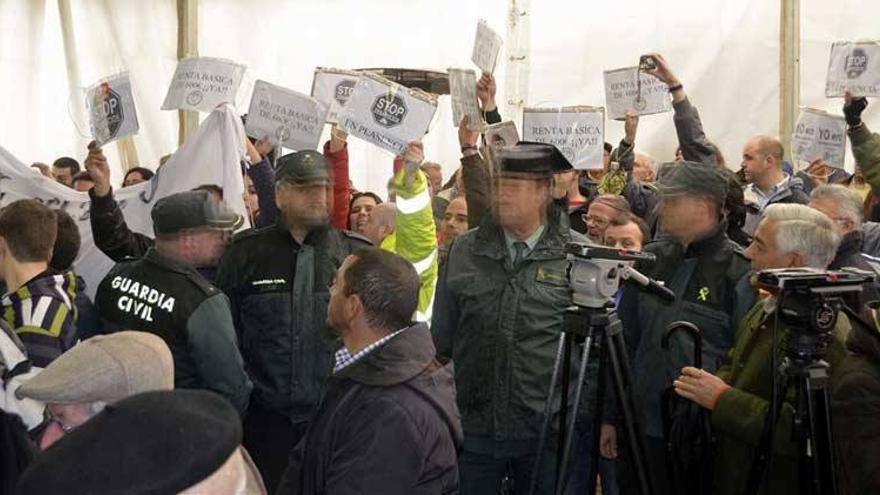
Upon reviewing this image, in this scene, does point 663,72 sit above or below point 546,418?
above

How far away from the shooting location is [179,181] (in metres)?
5.38

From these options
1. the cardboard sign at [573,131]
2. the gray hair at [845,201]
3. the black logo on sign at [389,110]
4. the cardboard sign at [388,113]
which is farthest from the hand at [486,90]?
the gray hair at [845,201]

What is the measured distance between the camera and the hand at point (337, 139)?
186 inches

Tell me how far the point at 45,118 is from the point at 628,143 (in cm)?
542

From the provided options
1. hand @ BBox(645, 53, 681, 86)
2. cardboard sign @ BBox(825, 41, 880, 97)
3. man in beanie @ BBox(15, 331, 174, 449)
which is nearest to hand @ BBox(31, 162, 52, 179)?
hand @ BBox(645, 53, 681, 86)

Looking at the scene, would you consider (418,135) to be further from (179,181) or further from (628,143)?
(628,143)

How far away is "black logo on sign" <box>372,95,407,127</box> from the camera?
183 inches

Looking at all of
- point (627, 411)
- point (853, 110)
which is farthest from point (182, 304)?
point (853, 110)

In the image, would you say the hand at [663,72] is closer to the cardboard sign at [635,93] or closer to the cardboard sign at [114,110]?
the cardboard sign at [635,93]

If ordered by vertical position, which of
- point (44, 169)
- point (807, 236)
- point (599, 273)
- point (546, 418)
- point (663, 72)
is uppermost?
point (663, 72)

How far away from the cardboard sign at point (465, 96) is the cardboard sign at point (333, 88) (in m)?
0.45

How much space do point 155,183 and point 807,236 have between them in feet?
10.8

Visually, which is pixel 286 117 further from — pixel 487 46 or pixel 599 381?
pixel 599 381

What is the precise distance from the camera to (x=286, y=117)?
16.2 ft
